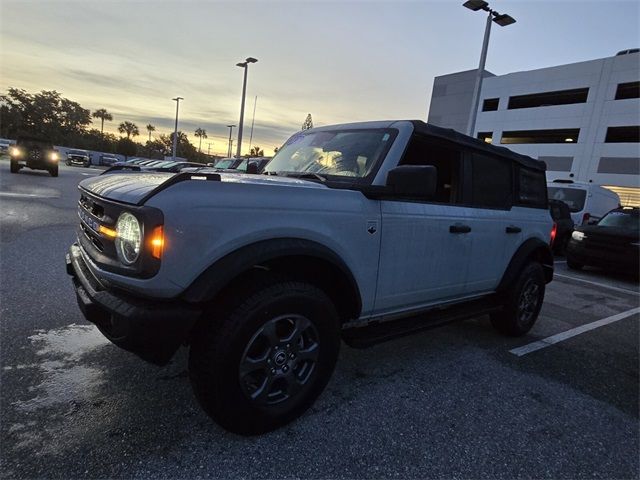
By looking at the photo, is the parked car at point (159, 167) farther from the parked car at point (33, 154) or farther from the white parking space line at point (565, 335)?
the parked car at point (33, 154)

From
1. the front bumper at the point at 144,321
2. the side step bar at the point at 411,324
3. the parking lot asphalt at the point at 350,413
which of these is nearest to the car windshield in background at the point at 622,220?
the parking lot asphalt at the point at 350,413

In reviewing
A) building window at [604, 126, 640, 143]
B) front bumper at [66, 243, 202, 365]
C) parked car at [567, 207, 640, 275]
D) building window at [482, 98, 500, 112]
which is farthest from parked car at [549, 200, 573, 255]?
building window at [482, 98, 500, 112]

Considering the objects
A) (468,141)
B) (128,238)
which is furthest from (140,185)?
(468,141)

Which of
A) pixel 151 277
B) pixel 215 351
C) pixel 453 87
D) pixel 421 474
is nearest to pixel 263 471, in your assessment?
pixel 215 351

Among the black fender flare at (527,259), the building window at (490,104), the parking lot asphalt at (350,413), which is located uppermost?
the building window at (490,104)

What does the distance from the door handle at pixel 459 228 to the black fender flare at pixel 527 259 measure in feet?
3.32

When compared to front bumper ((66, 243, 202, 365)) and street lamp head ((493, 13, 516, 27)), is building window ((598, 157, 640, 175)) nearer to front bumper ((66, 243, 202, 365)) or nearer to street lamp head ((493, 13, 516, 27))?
street lamp head ((493, 13, 516, 27))

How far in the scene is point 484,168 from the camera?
145 inches

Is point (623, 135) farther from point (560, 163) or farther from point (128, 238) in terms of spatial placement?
point (128, 238)

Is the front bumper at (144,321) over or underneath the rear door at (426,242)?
underneath

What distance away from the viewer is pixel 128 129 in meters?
110

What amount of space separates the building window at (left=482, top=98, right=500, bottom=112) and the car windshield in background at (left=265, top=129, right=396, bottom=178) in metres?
50.4

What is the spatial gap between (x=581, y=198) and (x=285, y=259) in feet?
37.5

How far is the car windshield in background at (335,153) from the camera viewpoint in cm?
289
